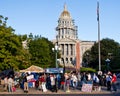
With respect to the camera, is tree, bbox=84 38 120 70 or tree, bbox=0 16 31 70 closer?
tree, bbox=0 16 31 70

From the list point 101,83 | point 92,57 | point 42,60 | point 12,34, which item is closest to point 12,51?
point 12,34

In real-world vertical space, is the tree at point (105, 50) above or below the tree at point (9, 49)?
above

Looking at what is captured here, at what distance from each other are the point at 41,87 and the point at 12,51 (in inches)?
677

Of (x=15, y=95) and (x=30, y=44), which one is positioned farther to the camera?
(x=30, y=44)

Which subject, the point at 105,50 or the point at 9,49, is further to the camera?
the point at 105,50

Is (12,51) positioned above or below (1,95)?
above

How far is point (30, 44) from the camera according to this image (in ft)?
372

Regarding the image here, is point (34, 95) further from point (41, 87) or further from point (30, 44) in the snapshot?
point (30, 44)

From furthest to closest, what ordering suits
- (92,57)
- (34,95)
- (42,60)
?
(92,57) < (42,60) < (34,95)

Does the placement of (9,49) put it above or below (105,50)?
below

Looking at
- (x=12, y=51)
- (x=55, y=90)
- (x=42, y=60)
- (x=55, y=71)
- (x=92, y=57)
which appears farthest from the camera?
(x=92, y=57)

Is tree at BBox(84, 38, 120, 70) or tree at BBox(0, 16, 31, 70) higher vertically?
tree at BBox(84, 38, 120, 70)

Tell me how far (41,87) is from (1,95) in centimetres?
725

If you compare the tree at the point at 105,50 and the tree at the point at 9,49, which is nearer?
the tree at the point at 9,49
